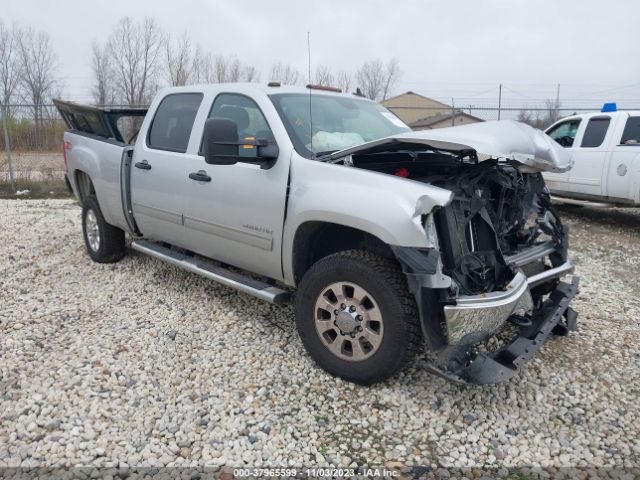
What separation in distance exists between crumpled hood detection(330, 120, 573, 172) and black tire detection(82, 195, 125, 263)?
3.32 meters

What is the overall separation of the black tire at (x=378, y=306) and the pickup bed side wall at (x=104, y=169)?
8.78ft

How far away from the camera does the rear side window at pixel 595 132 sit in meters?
8.19

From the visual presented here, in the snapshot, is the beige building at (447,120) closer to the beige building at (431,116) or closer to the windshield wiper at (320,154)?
the beige building at (431,116)

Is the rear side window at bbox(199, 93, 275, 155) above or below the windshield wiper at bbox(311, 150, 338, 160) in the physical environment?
above

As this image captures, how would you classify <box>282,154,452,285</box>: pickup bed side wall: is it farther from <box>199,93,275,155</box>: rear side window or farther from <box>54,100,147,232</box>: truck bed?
<box>54,100,147,232</box>: truck bed

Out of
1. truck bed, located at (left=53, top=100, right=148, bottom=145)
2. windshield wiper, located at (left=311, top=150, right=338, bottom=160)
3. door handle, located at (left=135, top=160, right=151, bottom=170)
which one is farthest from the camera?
truck bed, located at (left=53, top=100, right=148, bottom=145)

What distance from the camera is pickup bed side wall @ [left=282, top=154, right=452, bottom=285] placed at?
2.74 meters

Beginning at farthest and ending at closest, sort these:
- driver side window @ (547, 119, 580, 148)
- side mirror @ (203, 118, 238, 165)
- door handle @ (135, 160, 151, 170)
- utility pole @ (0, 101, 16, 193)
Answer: utility pole @ (0, 101, 16, 193)
driver side window @ (547, 119, 580, 148)
door handle @ (135, 160, 151, 170)
side mirror @ (203, 118, 238, 165)

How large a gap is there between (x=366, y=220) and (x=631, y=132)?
22.9 ft

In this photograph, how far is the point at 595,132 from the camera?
8.32 m

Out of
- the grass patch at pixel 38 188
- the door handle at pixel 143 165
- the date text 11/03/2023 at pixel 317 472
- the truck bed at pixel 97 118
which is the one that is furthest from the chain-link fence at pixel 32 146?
the date text 11/03/2023 at pixel 317 472

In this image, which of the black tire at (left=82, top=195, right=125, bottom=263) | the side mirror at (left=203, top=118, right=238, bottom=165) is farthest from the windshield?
the black tire at (left=82, top=195, right=125, bottom=263)

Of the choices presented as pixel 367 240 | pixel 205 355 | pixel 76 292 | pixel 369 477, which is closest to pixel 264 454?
pixel 369 477

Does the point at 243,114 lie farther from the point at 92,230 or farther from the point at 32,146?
the point at 32,146
